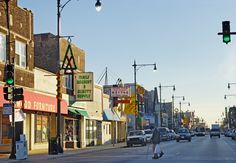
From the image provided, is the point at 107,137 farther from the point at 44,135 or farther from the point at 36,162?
the point at 36,162

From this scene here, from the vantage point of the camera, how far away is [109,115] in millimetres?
60844

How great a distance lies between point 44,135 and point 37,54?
8.68m

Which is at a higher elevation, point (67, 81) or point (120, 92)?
point (67, 81)

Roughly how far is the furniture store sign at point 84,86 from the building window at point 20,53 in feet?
28.7


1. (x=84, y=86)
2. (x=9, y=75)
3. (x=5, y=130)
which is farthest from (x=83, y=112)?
(x=9, y=75)

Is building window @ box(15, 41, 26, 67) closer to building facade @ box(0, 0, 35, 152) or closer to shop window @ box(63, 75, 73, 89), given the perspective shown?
building facade @ box(0, 0, 35, 152)

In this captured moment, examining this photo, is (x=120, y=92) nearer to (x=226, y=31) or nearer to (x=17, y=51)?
(x=17, y=51)

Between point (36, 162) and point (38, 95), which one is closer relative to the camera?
point (36, 162)

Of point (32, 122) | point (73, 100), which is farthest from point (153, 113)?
point (32, 122)

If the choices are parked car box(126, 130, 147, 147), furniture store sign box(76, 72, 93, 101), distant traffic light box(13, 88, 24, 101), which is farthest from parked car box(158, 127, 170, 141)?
distant traffic light box(13, 88, 24, 101)

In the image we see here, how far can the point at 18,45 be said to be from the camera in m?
37.0

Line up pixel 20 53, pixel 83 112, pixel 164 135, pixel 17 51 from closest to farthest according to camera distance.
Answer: pixel 17 51 < pixel 20 53 < pixel 83 112 < pixel 164 135

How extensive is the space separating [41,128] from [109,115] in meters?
20.8

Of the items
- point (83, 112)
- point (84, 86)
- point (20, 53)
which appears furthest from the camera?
point (83, 112)
